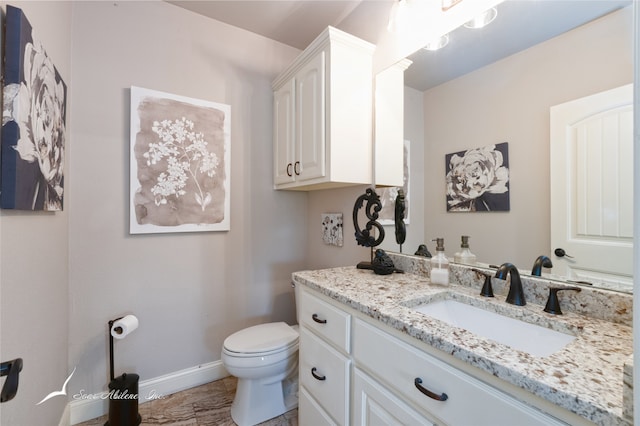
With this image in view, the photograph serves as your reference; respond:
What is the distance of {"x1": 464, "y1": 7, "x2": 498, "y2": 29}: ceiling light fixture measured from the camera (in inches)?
44.3

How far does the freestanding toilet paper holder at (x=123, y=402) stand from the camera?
1.43m

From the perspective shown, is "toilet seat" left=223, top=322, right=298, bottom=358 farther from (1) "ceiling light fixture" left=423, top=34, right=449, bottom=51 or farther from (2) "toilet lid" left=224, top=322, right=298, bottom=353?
(1) "ceiling light fixture" left=423, top=34, right=449, bottom=51

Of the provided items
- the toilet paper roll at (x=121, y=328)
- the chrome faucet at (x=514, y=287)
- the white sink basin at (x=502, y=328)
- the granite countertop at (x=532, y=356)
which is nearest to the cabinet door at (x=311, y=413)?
the granite countertop at (x=532, y=356)

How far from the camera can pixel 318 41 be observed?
5.03ft

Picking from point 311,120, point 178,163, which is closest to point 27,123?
point 178,163

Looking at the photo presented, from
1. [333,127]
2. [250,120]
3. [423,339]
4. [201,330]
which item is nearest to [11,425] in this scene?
[201,330]

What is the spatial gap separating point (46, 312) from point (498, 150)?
6.91 ft

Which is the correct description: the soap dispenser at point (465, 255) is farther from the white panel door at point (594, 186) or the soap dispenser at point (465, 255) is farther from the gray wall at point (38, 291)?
the gray wall at point (38, 291)

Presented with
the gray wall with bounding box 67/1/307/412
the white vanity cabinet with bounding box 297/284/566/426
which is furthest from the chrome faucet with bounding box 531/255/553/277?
the gray wall with bounding box 67/1/307/412

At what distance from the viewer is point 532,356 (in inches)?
23.5

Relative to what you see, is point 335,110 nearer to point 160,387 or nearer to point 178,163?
point 178,163

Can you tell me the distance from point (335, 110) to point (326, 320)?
1108 mm

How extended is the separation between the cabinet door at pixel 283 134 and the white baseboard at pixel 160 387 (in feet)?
4.81

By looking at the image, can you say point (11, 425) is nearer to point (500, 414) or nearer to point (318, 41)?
point (500, 414)
